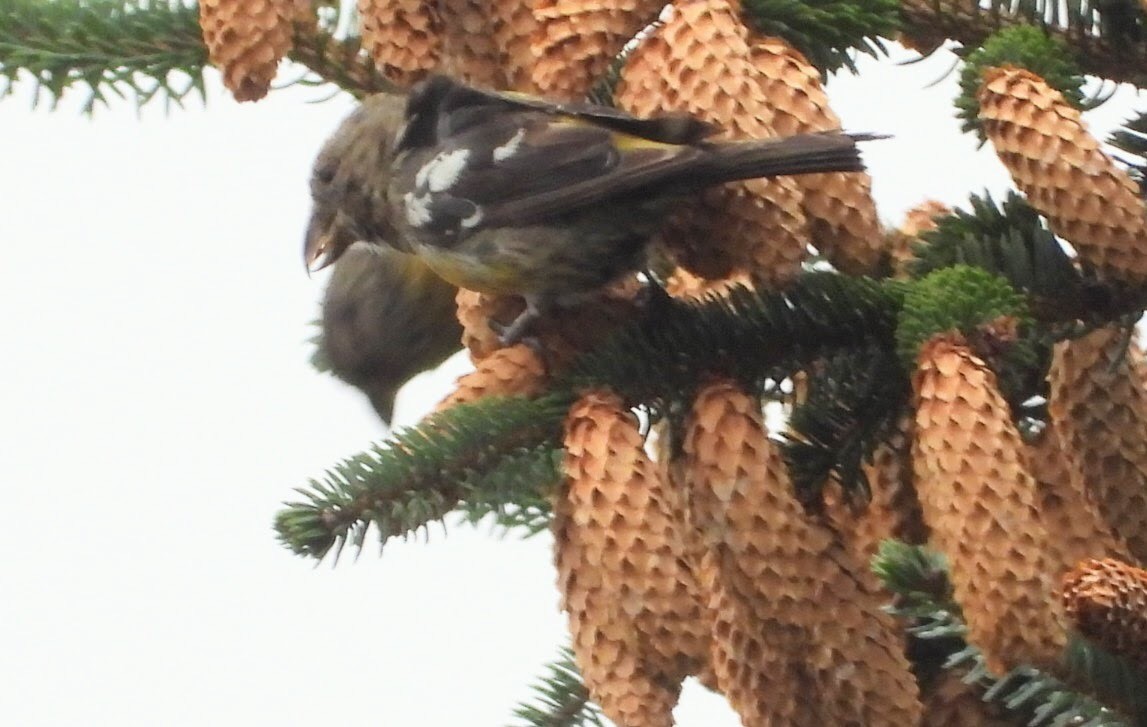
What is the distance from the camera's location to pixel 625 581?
0.53m

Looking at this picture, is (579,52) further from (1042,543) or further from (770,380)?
(1042,543)

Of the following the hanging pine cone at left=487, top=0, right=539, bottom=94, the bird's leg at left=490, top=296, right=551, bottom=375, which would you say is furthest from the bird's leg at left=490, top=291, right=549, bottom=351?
the hanging pine cone at left=487, top=0, right=539, bottom=94

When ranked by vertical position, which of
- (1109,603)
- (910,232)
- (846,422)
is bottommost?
(1109,603)

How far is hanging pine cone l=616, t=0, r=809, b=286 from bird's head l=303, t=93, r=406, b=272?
1.11ft

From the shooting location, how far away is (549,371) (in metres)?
0.67

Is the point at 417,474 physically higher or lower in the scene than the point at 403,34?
lower

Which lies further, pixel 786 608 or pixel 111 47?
pixel 111 47

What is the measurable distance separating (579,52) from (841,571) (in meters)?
0.24

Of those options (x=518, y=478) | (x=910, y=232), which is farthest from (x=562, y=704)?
(x=910, y=232)

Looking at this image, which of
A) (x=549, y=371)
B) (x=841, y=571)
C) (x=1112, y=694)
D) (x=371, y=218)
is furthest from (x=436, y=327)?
(x=1112, y=694)

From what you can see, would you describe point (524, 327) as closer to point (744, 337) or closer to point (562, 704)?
point (744, 337)

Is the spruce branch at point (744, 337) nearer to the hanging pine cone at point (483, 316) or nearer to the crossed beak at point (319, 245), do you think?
the hanging pine cone at point (483, 316)

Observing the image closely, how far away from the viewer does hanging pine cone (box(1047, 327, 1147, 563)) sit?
2.00ft

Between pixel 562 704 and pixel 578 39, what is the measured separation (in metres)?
0.38
